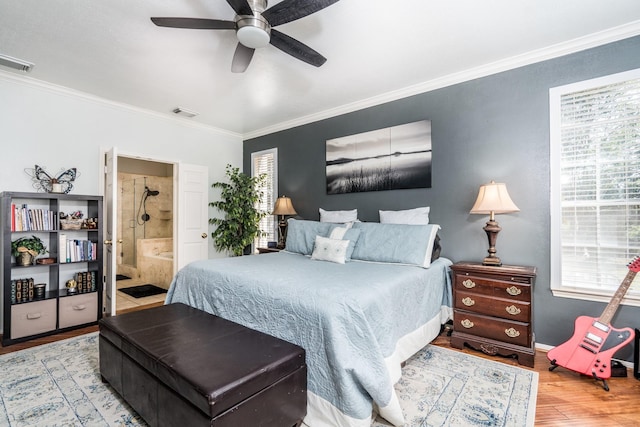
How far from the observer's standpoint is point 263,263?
9.21 feet

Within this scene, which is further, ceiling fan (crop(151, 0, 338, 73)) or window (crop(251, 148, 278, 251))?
window (crop(251, 148, 278, 251))

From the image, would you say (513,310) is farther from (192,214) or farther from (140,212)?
(140,212)

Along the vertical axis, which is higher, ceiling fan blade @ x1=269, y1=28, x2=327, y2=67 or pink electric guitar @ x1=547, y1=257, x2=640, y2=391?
ceiling fan blade @ x1=269, y1=28, x2=327, y2=67

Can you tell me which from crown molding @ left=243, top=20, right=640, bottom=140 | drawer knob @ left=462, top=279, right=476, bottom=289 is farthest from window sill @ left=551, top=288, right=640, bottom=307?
crown molding @ left=243, top=20, right=640, bottom=140

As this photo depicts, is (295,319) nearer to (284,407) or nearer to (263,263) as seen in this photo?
(284,407)

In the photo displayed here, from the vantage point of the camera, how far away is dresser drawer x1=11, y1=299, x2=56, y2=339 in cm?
291

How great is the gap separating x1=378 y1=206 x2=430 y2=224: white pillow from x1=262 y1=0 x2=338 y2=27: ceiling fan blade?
86.3 inches

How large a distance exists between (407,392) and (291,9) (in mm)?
2516

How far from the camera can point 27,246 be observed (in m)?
3.09

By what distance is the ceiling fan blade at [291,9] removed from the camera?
1.70m

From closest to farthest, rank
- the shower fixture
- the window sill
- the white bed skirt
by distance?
the white bed skirt
the window sill
the shower fixture

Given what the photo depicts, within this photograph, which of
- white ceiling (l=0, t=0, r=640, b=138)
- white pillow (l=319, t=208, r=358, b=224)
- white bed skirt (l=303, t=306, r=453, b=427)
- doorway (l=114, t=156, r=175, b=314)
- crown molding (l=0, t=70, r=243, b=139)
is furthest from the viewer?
doorway (l=114, t=156, r=175, b=314)

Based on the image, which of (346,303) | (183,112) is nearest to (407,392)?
(346,303)

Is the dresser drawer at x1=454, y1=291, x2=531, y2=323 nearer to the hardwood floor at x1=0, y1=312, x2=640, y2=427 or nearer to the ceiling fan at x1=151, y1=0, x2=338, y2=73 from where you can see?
the hardwood floor at x1=0, y1=312, x2=640, y2=427
